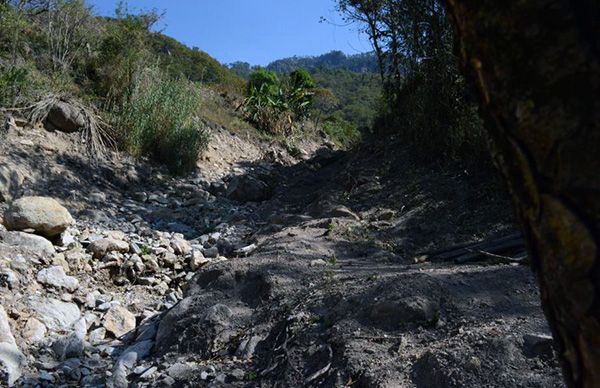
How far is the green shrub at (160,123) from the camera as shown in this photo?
8406 mm

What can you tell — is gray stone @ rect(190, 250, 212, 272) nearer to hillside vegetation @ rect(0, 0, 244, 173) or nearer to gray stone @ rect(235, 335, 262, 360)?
gray stone @ rect(235, 335, 262, 360)

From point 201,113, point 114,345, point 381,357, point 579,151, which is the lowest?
point 114,345

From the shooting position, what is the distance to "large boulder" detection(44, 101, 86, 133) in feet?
24.9

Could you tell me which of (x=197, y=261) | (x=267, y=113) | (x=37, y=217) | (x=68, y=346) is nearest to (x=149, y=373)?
(x=68, y=346)

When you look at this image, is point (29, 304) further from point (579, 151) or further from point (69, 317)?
point (579, 151)

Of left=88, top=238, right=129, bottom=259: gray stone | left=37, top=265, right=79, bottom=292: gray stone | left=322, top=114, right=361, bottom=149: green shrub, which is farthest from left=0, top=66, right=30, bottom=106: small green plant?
left=322, top=114, right=361, bottom=149: green shrub

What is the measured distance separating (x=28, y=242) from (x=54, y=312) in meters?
0.92

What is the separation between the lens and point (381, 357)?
108 inches

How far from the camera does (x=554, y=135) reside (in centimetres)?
81

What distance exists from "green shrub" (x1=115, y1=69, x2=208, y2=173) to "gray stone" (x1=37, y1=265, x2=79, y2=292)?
12.8 feet

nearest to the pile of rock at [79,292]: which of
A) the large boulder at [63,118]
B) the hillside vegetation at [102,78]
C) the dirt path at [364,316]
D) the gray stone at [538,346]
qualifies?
the dirt path at [364,316]

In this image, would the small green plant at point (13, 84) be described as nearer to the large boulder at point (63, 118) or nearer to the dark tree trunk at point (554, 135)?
the large boulder at point (63, 118)

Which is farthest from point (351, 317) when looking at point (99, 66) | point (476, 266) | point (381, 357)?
point (99, 66)

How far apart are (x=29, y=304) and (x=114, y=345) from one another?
26.7 inches
